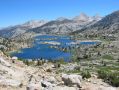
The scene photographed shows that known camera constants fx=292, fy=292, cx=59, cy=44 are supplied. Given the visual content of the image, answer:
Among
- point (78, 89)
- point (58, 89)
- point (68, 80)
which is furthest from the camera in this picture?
point (68, 80)

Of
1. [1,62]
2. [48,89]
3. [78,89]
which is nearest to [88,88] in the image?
[78,89]

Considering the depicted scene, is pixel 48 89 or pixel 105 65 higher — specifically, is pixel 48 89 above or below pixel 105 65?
above

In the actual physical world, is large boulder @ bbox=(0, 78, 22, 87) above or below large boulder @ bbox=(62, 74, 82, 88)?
below

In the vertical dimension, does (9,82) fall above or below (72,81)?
below

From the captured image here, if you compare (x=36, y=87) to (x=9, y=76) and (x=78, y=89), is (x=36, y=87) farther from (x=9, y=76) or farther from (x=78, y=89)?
(x=9, y=76)

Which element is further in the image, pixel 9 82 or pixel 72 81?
pixel 9 82

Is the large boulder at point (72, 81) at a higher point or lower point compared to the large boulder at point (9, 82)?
higher

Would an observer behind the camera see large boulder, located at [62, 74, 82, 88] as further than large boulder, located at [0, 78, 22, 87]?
No

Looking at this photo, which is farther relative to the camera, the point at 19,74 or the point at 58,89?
the point at 19,74

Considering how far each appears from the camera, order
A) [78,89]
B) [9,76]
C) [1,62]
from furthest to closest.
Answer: [1,62] → [9,76] → [78,89]

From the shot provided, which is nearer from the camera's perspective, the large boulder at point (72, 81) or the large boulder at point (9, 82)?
the large boulder at point (72, 81)

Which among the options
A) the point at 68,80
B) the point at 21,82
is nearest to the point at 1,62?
the point at 21,82

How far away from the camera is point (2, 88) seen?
44281mm

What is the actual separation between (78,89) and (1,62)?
991 inches
